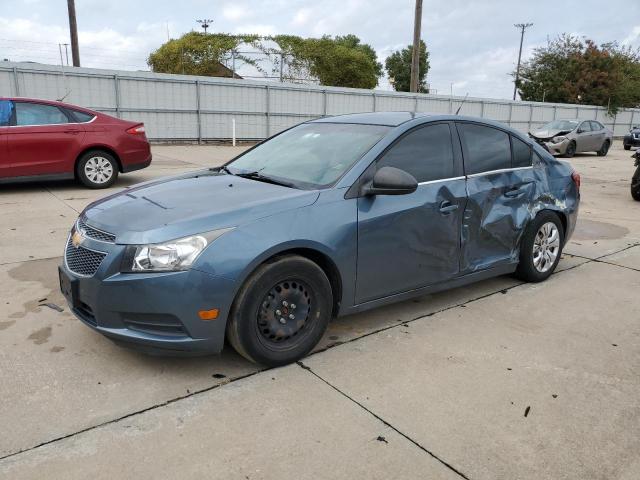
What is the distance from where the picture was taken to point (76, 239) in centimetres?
338

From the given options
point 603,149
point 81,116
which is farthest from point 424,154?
point 603,149

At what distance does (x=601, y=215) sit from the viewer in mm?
8898

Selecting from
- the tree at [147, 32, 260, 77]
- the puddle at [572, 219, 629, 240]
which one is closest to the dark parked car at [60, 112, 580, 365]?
the puddle at [572, 219, 629, 240]

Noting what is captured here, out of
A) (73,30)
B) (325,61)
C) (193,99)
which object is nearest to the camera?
(193,99)

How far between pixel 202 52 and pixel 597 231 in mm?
26727

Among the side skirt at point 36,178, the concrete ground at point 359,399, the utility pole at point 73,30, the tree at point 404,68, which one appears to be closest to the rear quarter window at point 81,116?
the side skirt at point 36,178

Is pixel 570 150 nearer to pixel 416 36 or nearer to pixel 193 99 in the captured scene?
pixel 416 36

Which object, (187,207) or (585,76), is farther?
(585,76)

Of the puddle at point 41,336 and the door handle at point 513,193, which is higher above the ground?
the door handle at point 513,193

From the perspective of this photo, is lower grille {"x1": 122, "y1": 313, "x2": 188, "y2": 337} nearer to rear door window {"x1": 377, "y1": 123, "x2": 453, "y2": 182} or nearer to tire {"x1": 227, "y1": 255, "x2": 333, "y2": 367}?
tire {"x1": 227, "y1": 255, "x2": 333, "y2": 367}

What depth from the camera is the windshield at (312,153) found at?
12.2 feet

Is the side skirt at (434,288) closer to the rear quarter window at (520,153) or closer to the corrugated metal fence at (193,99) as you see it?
the rear quarter window at (520,153)

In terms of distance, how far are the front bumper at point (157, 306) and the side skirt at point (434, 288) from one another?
97cm

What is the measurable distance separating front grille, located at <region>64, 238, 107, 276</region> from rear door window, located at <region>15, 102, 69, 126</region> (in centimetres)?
632
